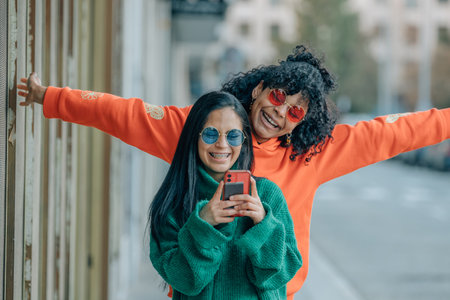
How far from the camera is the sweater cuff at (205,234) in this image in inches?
66.5

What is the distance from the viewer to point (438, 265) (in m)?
7.38

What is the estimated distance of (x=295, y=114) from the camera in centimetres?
218

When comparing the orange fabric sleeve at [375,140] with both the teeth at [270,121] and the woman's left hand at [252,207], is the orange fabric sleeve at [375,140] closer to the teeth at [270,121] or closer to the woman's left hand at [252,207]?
the teeth at [270,121]

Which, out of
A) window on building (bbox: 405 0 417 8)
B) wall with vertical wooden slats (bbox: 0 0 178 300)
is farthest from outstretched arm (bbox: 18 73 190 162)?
window on building (bbox: 405 0 417 8)

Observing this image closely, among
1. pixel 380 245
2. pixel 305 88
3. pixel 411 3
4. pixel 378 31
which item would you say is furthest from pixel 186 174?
pixel 411 3

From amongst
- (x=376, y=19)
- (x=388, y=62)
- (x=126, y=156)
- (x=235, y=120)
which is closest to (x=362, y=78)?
(x=388, y=62)

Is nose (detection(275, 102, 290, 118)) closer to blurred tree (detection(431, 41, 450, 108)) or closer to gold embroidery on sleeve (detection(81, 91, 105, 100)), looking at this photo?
gold embroidery on sleeve (detection(81, 91, 105, 100))

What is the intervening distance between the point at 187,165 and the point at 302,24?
108 feet

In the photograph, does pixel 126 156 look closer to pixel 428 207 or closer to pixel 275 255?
pixel 275 255

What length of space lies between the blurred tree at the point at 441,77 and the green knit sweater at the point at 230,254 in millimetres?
32983

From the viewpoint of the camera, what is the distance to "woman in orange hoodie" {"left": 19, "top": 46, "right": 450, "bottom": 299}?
221 cm

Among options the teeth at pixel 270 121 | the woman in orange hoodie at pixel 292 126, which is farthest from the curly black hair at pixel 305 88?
the teeth at pixel 270 121

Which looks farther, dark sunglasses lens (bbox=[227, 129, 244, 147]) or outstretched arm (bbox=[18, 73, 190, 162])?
outstretched arm (bbox=[18, 73, 190, 162])

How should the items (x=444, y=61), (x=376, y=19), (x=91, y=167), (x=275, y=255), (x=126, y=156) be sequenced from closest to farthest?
(x=275, y=255) → (x=91, y=167) → (x=126, y=156) → (x=444, y=61) → (x=376, y=19)
